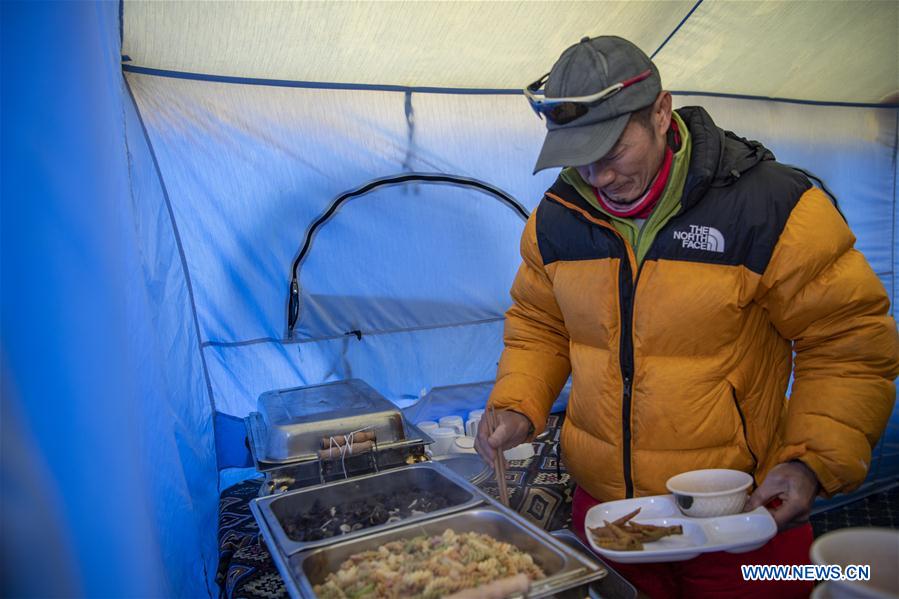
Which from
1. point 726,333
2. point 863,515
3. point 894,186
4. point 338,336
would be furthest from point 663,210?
point 863,515

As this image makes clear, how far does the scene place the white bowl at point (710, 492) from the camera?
161 centimetres

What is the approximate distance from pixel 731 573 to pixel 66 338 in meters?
1.72

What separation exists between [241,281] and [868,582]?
3.03 m

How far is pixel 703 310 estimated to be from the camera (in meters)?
1.83

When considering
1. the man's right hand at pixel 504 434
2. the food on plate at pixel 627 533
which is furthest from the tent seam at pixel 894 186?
the food on plate at pixel 627 533

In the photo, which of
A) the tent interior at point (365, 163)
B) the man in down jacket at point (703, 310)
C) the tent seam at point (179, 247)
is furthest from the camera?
the tent seam at point (179, 247)

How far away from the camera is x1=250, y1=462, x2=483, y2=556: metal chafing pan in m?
1.87

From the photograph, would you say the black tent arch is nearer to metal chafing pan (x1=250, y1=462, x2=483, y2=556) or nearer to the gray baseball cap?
metal chafing pan (x1=250, y1=462, x2=483, y2=556)

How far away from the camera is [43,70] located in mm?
942

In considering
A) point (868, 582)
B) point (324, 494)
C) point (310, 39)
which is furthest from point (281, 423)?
point (868, 582)

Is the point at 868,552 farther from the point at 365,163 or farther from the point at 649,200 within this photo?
the point at 365,163

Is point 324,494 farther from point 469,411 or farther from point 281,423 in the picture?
point 469,411

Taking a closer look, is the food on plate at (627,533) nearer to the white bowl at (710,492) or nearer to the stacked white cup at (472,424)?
the white bowl at (710,492)

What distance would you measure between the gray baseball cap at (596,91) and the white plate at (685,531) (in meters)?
0.89
